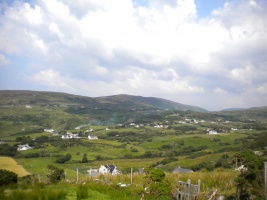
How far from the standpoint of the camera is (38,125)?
186875mm

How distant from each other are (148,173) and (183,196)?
2.94 m

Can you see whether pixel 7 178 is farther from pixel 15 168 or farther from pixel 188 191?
pixel 15 168

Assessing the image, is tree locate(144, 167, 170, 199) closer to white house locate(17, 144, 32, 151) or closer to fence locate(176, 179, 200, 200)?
fence locate(176, 179, 200, 200)

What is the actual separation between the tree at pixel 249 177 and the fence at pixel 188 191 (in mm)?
1741

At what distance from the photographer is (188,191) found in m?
10.7

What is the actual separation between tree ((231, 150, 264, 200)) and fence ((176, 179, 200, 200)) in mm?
1741

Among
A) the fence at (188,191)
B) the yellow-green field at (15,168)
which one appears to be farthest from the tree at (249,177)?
the yellow-green field at (15,168)

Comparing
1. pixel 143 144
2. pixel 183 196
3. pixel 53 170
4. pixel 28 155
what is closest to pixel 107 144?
pixel 143 144

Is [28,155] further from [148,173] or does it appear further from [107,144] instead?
[148,173]

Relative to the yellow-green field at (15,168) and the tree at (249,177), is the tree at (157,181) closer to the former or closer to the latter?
the tree at (249,177)

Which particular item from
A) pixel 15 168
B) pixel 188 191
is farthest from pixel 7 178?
pixel 15 168

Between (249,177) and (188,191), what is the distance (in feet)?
8.76

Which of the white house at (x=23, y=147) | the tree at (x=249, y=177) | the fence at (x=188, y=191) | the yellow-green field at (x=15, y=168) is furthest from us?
the white house at (x=23, y=147)

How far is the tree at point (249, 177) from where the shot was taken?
10062mm
